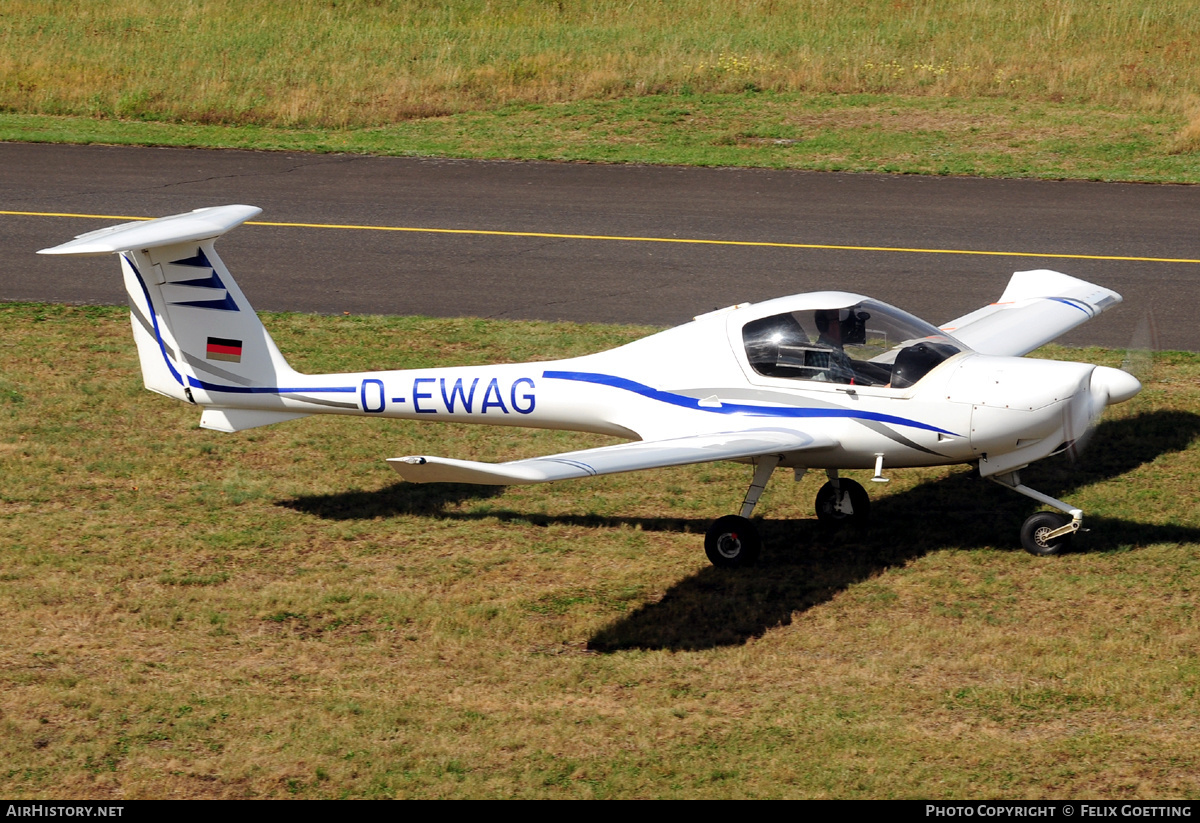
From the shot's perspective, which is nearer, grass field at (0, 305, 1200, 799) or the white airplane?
grass field at (0, 305, 1200, 799)

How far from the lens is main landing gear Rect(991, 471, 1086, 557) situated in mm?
10164

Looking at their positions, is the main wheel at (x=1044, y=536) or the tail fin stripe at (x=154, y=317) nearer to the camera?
the main wheel at (x=1044, y=536)

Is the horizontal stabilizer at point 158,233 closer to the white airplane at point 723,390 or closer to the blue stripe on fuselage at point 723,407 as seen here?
the white airplane at point 723,390

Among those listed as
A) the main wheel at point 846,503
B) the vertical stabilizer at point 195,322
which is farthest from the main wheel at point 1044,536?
the vertical stabilizer at point 195,322

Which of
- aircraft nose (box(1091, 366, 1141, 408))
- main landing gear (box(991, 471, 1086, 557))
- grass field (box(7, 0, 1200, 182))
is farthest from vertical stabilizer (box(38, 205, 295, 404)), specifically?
grass field (box(7, 0, 1200, 182))

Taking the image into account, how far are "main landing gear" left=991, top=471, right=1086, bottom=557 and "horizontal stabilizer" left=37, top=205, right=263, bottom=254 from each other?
6.95 meters

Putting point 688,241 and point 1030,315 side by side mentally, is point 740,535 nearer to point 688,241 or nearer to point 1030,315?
point 1030,315

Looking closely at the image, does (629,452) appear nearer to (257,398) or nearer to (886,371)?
(886,371)

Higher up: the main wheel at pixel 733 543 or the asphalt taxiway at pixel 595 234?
the asphalt taxiway at pixel 595 234

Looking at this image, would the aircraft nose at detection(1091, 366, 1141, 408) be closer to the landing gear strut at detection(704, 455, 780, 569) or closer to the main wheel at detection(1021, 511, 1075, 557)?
the main wheel at detection(1021, 511, 1075, 557)

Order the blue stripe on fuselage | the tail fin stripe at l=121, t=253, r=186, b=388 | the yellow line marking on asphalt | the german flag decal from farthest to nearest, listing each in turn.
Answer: the yellow line marking on asphalt, the german flag decal, the tail fin stripe at l=121, t=253, r=186, b=388, the blue stripe on fuselage

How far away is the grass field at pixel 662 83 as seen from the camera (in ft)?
83.4

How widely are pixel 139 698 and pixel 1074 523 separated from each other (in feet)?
23.0

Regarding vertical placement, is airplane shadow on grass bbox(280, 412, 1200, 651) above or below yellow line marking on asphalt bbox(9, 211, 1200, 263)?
below
